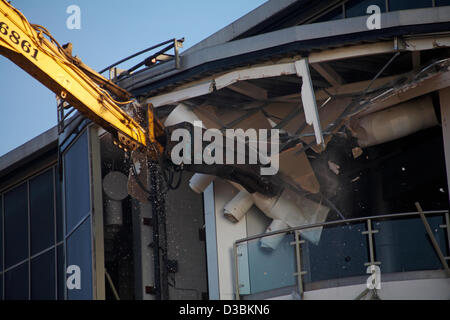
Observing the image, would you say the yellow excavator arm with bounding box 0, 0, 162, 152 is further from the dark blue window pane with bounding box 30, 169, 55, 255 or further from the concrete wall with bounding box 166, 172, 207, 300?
the dark blue window pane with bounding box 30, 169, 55, 255

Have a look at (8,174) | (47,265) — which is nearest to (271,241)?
(47,265)

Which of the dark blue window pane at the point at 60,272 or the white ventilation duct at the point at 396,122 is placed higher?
the white ventilation duct at the point at 396,122

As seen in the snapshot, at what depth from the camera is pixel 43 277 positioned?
29.6 metres

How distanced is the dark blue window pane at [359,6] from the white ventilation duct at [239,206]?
4.92 metres

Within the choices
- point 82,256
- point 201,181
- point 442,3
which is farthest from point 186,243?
point 442,3

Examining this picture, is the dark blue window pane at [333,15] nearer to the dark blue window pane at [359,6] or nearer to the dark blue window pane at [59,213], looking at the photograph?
the dark blue window pane at [359,6]

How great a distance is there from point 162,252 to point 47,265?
5.82m

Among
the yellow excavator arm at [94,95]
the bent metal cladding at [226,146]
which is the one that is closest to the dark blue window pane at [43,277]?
the yellow excavator arm at [94,95]

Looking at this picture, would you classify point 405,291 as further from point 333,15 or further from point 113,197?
point 113,197

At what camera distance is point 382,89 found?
20812 mm

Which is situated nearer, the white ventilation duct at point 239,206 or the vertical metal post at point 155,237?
the white ventilation duct at point 239,206

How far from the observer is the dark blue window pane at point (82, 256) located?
24.0 m

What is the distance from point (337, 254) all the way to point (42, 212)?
13.4 m
